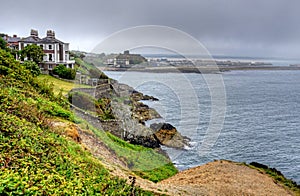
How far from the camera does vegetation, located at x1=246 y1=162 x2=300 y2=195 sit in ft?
67.9

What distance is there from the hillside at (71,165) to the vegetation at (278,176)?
0.07 metres

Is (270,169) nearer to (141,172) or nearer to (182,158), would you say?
(182,158)

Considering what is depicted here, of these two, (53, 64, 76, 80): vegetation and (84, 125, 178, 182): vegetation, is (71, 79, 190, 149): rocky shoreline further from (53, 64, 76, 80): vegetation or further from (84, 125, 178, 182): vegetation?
(53, 64, 76, 80): vegetation

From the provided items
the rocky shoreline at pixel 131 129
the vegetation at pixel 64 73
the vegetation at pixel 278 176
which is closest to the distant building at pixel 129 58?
the rocky shoreline at pixel 131 129

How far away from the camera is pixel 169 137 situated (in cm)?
3012

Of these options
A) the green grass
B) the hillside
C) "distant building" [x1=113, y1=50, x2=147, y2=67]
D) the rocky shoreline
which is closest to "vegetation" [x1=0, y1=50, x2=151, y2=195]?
the hillside

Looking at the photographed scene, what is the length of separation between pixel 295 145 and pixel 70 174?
29.1m

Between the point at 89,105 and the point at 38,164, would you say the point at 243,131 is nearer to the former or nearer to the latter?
the point at 89,105

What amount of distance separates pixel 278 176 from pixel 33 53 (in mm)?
30994

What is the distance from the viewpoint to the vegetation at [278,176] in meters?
20.7

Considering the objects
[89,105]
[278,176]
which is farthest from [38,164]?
[278,176]

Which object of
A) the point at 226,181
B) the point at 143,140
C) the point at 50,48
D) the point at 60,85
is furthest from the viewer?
the point at 50,48

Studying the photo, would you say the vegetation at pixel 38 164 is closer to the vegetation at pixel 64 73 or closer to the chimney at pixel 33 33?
the vegetation at pixel 64 73

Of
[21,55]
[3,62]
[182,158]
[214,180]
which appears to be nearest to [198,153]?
[182,158]
